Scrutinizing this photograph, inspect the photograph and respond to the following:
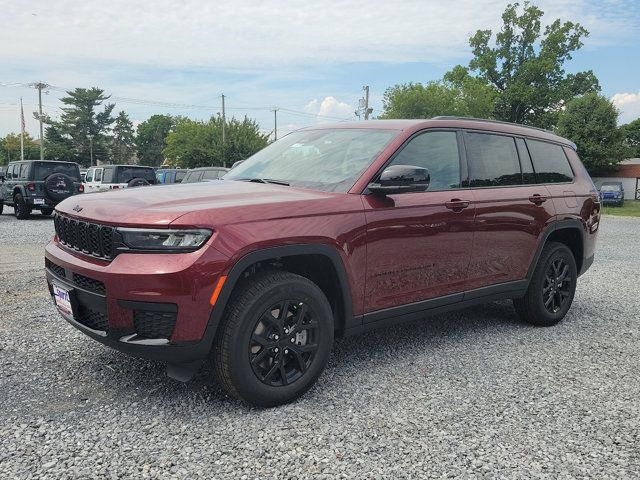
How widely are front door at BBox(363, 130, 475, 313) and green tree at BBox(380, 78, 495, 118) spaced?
41970 mm

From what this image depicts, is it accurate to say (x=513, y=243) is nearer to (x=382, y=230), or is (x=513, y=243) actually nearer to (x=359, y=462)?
(x=382, y=230)

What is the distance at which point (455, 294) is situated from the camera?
4.20m

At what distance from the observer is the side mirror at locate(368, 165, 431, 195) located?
3479 mm

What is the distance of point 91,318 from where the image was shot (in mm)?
3111

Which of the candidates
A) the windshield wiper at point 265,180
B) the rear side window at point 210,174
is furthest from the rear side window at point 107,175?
the windshield wiper at point 265,180

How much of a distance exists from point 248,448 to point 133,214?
1350 mm

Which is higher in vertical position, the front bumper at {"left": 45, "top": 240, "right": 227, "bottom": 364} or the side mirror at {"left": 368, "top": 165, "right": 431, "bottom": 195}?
the side mirror at {"left": 368, "top": 165, "right": 431, "bottom": 195}

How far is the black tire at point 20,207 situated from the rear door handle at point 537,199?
14.8 metres

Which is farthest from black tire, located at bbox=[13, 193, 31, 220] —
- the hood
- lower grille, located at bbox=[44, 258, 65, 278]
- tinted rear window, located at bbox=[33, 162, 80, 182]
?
the hood

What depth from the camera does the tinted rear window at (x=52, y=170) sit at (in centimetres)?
1556

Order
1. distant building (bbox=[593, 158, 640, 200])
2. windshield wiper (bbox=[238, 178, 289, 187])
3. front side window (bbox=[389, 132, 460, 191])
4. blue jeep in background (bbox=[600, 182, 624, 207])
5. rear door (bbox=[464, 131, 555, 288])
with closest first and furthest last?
windshield wiper (bbox=[238, 178, 289, 187]), front side window (bbox=[389, 132, 460, 191]), rear door (bbox=[464, 131, 555, 288]), blue jeep in background (bbox=[600, 182, 624, 207]), distant building (bbox=[593, 158, 640, 200])

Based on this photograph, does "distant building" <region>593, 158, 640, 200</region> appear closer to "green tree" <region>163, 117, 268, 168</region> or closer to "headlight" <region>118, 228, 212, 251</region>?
"green tree" <region>163, 117, 268, 168</region>

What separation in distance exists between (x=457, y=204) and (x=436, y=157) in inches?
15.5

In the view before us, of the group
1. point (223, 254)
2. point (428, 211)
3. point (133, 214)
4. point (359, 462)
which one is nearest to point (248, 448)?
point (359, 462)
